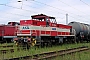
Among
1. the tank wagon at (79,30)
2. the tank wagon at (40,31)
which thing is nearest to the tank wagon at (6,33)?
the tank wagon at (40,31)

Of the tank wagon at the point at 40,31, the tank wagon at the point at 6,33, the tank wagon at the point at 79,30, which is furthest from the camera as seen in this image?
the tank wagon at the point at 79,30

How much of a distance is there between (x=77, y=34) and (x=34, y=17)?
902 centimetres

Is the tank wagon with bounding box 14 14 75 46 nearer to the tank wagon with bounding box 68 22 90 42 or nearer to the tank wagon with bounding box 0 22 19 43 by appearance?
the tank wagon with bounding box 68 22 90 42

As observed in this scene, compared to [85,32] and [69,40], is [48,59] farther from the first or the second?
[85,32]

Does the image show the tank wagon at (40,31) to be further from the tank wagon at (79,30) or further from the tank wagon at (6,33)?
the tank wagon at (6,33)

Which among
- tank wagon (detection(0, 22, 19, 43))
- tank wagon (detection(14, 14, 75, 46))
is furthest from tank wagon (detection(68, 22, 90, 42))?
tank wagon (detection(0, 22, 19, 43))

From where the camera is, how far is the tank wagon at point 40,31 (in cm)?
1498

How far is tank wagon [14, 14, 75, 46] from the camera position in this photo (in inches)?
590

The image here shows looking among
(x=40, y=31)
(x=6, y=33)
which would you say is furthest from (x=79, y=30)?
(x=40, y=31)

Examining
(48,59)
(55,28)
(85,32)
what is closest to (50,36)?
(55,28)

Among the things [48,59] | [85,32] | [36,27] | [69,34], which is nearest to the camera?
[48,59]

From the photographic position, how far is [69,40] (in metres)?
21.8

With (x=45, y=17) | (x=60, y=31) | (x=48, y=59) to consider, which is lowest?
(x=48, y=59)

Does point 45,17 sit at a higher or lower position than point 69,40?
higher
